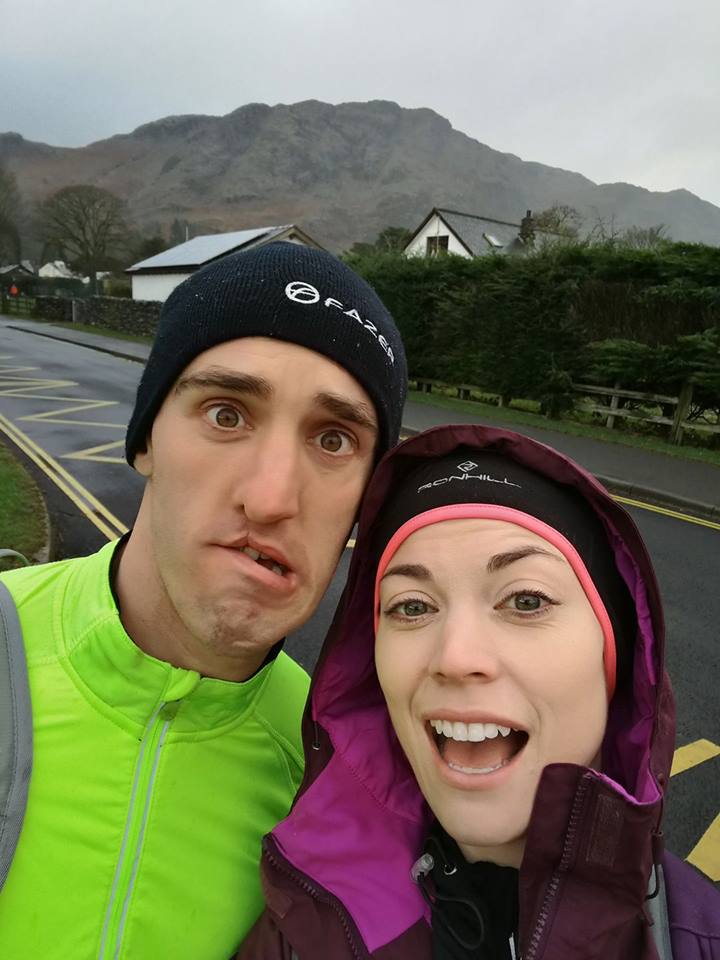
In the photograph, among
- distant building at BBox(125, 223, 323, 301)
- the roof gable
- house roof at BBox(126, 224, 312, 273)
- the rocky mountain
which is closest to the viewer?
house roof at BBox(126, 224, 312, 273)

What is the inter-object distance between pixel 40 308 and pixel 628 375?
1678 inches

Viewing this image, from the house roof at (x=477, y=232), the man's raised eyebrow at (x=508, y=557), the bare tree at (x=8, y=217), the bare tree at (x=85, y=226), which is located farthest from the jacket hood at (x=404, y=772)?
the bare tree at (x=8, y=217)

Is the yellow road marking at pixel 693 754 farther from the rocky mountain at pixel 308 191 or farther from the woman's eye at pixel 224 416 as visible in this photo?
the rocky mountain at pixel 308 191

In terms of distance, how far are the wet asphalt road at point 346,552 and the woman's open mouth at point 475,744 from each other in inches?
90.4

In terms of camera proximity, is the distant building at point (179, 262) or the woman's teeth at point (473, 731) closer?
the woman's teeth at point (473, 731)

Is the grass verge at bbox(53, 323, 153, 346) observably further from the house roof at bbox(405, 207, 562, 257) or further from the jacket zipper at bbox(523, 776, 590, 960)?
the jacket zipper at bbox(523, 776, 590, 960)

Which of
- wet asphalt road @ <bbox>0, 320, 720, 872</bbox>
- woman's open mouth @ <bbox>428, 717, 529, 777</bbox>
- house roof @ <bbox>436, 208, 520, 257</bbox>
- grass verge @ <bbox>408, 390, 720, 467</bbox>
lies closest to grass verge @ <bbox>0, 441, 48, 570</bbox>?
wet asphalt road @ <bbox>0, 320, 720, 872</bbox>

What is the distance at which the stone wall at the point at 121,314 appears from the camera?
3176 centimetres

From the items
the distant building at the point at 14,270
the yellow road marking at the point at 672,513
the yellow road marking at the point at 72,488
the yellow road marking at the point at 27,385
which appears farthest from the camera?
the distant building at the point at 14,270

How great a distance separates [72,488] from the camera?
796cm

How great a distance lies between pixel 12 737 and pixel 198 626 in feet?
1.42

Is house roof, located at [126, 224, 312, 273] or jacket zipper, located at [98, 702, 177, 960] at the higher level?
house roof, located at [126, 224, 312, 273]

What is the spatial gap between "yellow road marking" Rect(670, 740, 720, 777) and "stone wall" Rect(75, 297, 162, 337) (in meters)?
29.7

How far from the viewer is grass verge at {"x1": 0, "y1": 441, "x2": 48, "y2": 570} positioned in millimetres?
5570
